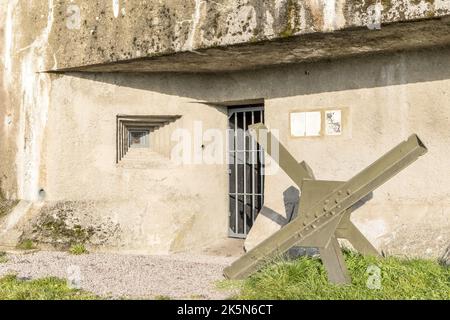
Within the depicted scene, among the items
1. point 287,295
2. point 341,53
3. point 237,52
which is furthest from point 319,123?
point 287,295

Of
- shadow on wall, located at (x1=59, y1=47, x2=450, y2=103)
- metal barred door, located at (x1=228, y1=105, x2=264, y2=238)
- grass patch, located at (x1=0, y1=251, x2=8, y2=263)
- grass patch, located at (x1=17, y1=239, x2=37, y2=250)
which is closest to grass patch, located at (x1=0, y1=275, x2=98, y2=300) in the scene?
grass patch, located at (x1=0, y1=251, x2=8, y2=263)

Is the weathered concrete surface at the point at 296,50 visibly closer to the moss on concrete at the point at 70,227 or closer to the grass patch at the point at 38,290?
the moss on concrete at the point at 70,227

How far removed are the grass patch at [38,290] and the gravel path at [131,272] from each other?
15 cm

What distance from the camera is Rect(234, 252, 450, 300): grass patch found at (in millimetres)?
4566

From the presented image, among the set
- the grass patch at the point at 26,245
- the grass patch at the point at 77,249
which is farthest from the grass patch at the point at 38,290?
the grass patch at the point at 26,245

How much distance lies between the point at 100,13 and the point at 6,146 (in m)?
2.24

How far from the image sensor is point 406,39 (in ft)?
18.7

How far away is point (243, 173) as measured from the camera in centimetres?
827

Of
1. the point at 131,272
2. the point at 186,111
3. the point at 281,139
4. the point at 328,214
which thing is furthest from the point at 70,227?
the point at 328,214

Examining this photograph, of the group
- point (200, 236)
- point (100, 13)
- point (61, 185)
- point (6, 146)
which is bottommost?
point (200, 236)
